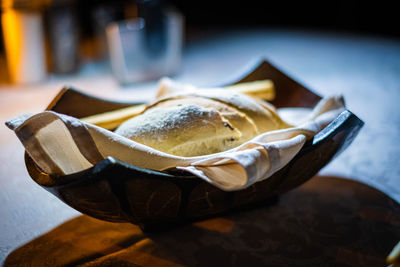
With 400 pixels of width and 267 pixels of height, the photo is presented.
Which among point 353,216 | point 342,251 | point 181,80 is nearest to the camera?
point 342,251

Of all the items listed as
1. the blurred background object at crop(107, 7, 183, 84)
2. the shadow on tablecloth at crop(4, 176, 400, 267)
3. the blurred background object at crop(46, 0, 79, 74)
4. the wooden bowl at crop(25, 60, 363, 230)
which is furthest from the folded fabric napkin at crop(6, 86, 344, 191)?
the blurred background object at crop(46, 0, 79, 74)

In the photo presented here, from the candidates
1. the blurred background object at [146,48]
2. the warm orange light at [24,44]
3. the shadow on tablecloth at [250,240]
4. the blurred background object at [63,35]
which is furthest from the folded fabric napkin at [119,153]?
the blurred background object at [63,35]

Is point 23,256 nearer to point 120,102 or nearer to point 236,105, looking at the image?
point 120,102

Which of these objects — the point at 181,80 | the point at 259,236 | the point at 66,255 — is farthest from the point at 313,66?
the point at 66,255

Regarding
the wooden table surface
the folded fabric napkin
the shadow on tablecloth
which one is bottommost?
the shadow on tablecloth

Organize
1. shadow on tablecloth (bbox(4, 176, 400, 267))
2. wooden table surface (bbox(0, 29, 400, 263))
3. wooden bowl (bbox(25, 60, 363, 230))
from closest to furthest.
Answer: wooden bowl (bbox(25, 60, 363, 230)), shadow on tablecloth (bbox(4, 176, 400, 267)), wooden table surface (bbox(0, 29, 400, 263))

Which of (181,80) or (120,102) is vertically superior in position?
(120,102)

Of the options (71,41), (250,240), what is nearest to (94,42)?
(71,41)

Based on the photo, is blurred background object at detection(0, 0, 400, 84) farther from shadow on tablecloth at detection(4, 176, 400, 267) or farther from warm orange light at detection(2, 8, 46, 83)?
shadow on tablecloth at detection(4, 176, 400, 267)
